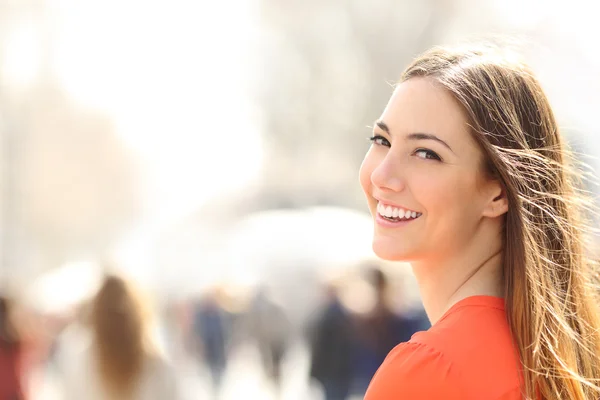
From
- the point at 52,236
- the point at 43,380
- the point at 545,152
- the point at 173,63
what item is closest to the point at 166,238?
the point at 52,236

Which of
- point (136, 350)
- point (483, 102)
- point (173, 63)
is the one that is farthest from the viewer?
point (173, 63)

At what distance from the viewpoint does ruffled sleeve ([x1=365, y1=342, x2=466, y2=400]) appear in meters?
1.41

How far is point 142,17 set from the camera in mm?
26281

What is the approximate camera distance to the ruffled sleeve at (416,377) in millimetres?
1405

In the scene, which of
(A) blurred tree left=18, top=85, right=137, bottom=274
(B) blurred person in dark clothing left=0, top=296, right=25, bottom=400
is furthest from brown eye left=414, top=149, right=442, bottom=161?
(A) blurred tree left=18, top=85, right=137, bottom=274

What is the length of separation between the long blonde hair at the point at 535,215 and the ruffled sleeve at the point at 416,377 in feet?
0.58

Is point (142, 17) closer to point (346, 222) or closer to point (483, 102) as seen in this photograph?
point (346, 222)

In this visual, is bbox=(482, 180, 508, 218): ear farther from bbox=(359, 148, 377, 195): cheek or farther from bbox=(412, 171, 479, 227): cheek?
bbox=(359, 148, 377, 195): cheek

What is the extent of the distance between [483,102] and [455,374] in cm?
50

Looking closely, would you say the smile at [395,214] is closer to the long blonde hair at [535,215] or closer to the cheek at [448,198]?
the cheek at [448,198]

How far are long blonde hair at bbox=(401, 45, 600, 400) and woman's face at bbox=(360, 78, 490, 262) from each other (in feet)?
0.10

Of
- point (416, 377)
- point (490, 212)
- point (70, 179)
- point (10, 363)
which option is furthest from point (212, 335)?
point (70, 179)

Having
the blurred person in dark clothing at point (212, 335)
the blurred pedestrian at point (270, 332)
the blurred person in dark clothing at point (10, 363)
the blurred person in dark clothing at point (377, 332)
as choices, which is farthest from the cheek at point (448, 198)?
the blurred person in dark clothing at point (212, 335)

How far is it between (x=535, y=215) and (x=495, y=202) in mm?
76
